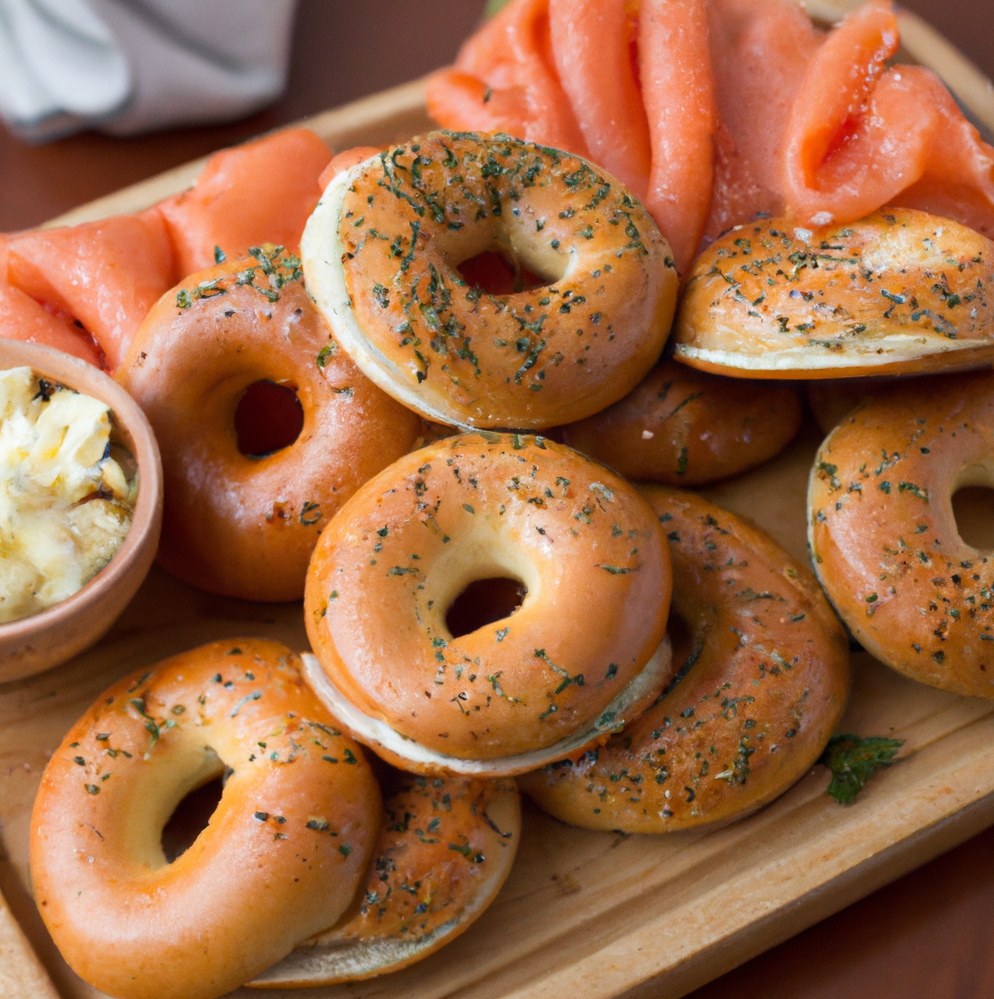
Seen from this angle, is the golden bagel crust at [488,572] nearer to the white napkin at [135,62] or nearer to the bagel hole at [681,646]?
the bagel hole at [681,646]

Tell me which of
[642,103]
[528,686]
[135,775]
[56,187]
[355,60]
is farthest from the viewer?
[355,60]

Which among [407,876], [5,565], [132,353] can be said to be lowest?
[407,876]

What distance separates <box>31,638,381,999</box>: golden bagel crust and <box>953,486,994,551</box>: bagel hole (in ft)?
3.62

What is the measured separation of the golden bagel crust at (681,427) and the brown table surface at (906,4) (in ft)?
2.62

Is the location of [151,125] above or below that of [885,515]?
above

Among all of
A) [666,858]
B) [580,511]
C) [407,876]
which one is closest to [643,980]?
[666,858]

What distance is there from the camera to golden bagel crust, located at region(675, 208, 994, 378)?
4.45 feet

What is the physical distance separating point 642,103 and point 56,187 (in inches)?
65.7

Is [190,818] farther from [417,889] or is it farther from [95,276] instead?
[95,276]

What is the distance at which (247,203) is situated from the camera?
5.65ft

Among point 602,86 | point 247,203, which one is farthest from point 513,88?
point 247,203

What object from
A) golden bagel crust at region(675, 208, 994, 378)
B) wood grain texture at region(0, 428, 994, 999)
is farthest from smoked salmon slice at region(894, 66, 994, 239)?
wood grain texture at region(0, 428, 994, 999)

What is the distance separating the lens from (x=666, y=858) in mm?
1452

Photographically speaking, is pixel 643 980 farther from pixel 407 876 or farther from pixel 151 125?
A: pixel 151 125
